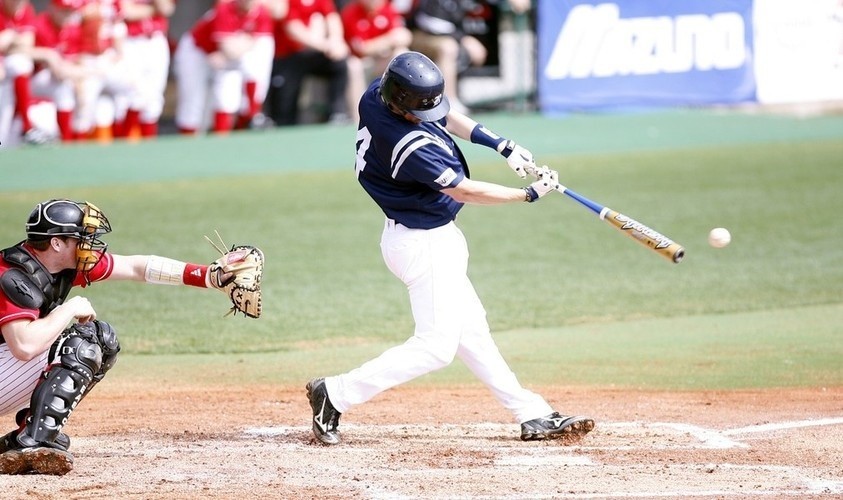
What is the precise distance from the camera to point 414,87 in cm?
532

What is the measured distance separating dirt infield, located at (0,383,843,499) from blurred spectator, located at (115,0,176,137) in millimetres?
7863

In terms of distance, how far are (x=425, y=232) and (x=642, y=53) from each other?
10489 millimetres

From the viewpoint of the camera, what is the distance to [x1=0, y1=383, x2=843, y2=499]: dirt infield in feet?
16.2

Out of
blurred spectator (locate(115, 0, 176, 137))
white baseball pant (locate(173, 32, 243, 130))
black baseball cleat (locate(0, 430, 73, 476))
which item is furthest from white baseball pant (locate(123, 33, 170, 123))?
black baseball cleat (locate(0, 430, 73, 476))

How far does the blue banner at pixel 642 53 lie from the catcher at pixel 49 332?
10770 mm

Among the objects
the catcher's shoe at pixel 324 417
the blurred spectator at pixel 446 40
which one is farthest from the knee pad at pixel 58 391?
the blurred spectator at pixel 446 40

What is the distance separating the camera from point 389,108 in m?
5.53

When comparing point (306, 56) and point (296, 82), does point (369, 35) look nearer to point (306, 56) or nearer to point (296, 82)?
point (306, 56)

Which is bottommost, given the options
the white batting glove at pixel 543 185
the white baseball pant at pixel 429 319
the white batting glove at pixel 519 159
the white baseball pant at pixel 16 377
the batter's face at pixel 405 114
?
the white baseball pant at pixel 16 377

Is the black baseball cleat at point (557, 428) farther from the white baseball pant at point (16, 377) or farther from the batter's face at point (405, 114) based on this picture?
the white baseball pant at point (16, 377)

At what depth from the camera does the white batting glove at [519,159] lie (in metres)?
5.70

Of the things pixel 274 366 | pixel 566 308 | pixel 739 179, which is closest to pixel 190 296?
pixel 274 366

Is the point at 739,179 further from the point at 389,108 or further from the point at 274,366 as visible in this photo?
the point at 389,108

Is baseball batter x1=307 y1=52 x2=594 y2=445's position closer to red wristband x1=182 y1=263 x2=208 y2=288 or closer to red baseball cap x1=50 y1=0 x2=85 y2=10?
red wristband x1=182 y1=263 x2=208 y2=288
